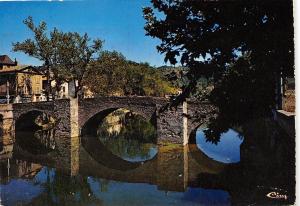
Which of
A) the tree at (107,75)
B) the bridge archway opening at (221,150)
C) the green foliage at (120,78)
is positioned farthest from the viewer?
the green foliage at (120,78)

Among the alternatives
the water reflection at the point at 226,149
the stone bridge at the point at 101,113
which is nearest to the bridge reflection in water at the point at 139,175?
the water reflection at the point at 226,149

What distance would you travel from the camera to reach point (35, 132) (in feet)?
94.7

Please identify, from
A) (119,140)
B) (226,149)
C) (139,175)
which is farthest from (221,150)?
(119,140)

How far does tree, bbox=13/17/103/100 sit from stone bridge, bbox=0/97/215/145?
3379 millimetres

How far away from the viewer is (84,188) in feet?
47.5

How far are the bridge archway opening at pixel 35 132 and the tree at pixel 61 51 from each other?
3.48 metres

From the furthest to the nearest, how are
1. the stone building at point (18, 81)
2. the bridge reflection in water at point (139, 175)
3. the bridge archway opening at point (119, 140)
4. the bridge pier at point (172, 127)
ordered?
1. the stone building at point (18, 81)
2. the bridge archway opening at point (119, 140)
3. the bridge pier at point (172, 127)
4. the bridge reflection in water at point (139, 175)

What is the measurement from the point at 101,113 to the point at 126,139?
102 inches

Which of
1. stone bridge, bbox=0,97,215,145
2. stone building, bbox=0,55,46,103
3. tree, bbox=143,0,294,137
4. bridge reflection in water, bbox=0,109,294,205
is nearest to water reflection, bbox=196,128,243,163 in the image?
bridge reflection in water, bbox=0,109,294,205

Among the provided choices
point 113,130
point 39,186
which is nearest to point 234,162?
point 39,186

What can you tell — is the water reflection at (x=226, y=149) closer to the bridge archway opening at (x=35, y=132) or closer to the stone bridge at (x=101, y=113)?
the stone bridge at (x=101, y=113)

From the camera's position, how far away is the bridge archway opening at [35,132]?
23.5 metres

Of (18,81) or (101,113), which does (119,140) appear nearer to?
(101,113)

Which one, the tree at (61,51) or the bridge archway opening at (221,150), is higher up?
the tree at (61,51)
